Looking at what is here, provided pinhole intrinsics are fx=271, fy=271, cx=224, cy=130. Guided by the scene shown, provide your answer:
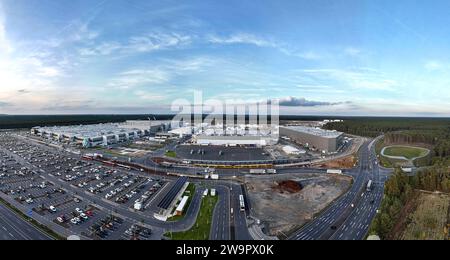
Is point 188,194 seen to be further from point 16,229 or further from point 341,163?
point 341,163

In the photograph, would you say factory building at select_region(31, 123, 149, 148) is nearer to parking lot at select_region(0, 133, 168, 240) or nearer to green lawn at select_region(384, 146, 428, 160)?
parking lot at select_region(0, 133, 168, 240)

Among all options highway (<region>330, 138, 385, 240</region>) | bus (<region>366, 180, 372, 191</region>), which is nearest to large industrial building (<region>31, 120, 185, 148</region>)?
bus (<region>366, 180, 372, 191</region>)

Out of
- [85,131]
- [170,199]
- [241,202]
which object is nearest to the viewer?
[241,202]

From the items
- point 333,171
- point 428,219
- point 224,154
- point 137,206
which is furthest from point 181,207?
point 224,154
